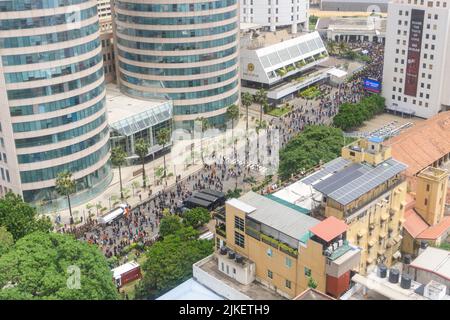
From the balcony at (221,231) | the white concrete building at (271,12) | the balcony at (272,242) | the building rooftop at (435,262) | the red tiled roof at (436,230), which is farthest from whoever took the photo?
the white concrete building at (271,12)

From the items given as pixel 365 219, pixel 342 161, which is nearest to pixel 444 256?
pixel 365 219

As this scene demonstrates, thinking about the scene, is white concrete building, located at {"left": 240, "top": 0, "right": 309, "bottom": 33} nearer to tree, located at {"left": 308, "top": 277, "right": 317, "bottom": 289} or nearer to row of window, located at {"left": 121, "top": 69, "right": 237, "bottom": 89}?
row of window, located at {"left": 121, "top": 69, "right": 237, "bottom": 89}

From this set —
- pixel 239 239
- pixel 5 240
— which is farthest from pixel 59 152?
Result: pixel 239 239

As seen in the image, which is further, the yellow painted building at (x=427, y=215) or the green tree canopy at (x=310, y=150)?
the green tree canopy at (x=310, y=150)

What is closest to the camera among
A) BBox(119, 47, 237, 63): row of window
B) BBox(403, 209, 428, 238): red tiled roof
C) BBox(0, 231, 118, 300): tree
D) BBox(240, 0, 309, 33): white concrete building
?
BBox(0, 231, 118, 300): tree

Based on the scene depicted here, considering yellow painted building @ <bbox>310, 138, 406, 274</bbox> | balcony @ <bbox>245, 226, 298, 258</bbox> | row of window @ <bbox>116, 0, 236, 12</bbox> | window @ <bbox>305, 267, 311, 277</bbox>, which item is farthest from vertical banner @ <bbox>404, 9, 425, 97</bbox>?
window @ <bbox>305, 267, 311, 277</bbox>

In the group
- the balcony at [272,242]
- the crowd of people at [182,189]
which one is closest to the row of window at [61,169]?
the crowd of people at [182,189]

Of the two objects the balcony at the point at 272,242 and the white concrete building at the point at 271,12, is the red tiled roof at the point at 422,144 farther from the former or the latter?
the white concrete building at the point at 271,12
